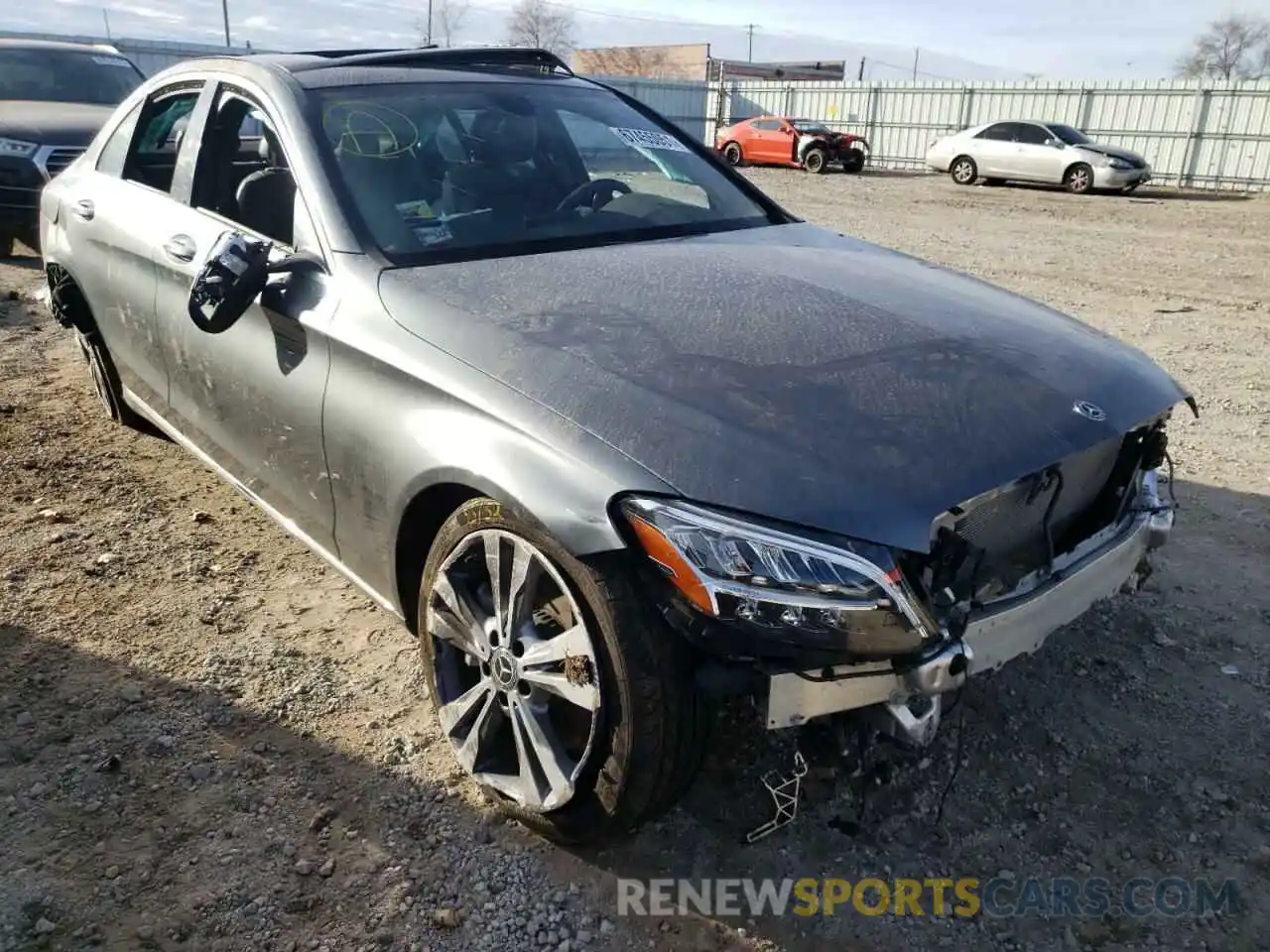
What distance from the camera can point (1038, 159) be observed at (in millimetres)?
18828

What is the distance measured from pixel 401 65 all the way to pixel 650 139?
918 mm

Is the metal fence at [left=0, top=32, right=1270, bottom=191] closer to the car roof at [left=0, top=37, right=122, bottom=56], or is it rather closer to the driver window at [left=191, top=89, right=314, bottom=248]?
the car roof at [left=0, top=37, right=122, bottom=56]

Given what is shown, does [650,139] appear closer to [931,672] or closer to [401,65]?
[401,65]

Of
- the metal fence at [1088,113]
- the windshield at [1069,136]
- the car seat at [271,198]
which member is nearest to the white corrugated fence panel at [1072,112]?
the metal fence at [1088,113]

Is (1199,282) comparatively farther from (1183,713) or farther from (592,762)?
(592,762)

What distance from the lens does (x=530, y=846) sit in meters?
2.34

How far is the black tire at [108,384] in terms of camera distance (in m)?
4.32

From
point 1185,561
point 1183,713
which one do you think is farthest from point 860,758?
point 1185,561

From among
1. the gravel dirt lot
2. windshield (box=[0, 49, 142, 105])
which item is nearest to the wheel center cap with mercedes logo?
the gravel dirt lot

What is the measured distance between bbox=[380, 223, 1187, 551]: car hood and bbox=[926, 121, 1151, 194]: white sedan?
17.5 meters

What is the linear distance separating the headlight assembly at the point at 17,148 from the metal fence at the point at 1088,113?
73.1ft

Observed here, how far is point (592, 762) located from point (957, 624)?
0.82m

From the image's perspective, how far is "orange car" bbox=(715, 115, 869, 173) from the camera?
74.8 feet

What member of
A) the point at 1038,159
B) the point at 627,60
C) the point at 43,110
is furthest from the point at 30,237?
the point at 627,60
